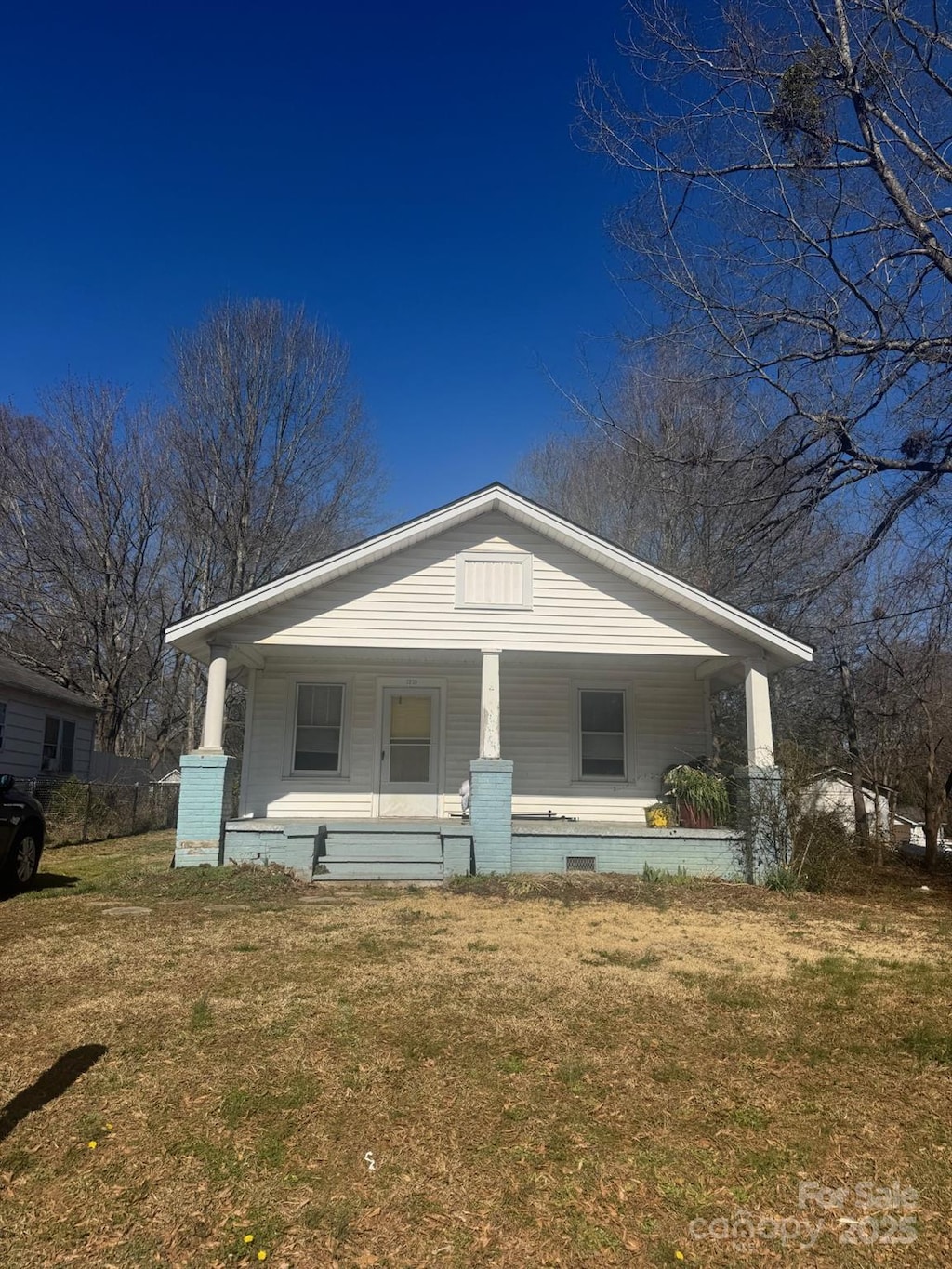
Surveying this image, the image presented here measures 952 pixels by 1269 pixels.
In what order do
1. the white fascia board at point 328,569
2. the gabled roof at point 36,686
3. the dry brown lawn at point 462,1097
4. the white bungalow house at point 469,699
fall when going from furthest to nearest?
the gabled roof at point 36,686 → the white fascia board at point 328,569 → the white bungalow house at point 469,699 → the dry brown lawn at point 462,1097

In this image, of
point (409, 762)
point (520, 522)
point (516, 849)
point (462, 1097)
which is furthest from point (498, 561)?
point (462, 1097)

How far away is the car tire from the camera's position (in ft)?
29.0

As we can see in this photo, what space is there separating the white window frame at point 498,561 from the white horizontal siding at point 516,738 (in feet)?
6.07

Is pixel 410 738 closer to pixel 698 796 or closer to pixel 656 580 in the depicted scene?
pixel 698 796

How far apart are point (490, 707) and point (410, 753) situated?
93.7 inches

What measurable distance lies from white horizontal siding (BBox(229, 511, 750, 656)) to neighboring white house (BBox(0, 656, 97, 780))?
8491 millimetres

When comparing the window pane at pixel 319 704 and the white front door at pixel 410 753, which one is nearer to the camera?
the white front door at pixel 410 753

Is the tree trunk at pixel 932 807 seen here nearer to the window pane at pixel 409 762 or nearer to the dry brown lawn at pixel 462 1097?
the dry brown lawn at pixel 462 1097

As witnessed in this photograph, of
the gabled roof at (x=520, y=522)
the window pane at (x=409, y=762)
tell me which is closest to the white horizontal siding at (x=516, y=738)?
the window pane at (x=409, y=762)

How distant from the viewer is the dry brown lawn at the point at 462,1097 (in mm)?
2617

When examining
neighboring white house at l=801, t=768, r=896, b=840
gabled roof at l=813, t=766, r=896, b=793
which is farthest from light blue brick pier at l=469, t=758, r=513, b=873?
gabled roof at l=813, t=766, r=896, b=793

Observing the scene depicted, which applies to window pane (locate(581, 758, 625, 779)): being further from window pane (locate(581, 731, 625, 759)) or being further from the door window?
the door window

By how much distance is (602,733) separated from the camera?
41.7ft

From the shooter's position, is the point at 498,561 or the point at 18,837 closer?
the point at 18,837
